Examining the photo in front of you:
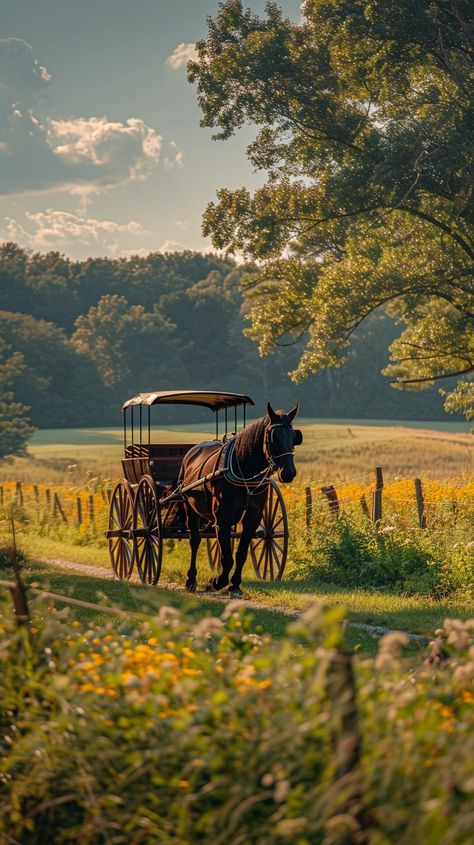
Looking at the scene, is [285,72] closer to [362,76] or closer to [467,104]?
[362,76]

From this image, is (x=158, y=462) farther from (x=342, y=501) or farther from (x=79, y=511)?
(x=79, y=511)

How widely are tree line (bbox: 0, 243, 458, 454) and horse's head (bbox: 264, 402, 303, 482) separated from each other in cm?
6735

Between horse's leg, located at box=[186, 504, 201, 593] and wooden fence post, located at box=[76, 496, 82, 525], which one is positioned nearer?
horse's leg, located at box=[186, 504, 201, 593]

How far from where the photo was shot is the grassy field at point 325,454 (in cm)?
3781

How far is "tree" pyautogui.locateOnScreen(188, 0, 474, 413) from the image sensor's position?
73.6 ft

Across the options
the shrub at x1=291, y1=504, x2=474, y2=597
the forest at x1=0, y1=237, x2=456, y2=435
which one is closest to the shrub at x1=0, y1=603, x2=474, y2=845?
the shrub at x1=291, y1=504, x2=474, y2=597

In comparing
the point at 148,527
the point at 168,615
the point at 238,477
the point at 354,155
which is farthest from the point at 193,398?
the point at 168,615

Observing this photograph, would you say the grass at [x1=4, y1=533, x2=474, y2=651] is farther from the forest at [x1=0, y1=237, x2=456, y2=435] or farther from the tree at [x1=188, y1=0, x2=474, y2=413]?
the forest at [x1=0, y1=237, x2=456, y2=435]

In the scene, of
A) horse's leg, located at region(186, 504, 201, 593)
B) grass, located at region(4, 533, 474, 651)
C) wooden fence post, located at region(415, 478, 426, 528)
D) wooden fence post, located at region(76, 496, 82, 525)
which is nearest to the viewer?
grass, located at region(4, 533, 474, 651)

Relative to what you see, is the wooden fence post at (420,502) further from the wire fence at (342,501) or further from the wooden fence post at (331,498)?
the wooden fence post at (331,498)

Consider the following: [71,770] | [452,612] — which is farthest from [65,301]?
[71,770]

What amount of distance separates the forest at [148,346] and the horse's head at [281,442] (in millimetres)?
68066

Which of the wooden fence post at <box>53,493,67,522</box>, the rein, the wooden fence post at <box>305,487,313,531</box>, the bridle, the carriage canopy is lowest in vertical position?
the wooden fence post at <box>53,493,67,522</box>

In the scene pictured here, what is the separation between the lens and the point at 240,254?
2491 cm
